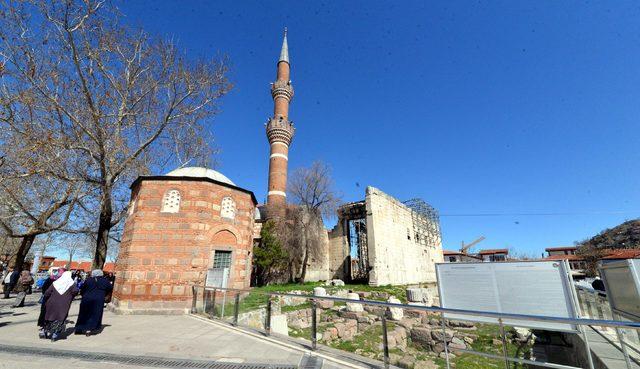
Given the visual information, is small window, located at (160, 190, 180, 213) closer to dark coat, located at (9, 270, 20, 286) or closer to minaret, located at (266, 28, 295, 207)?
dark coat, located at (9, 270, 20, 286)

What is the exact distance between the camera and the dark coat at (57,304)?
5.83 m

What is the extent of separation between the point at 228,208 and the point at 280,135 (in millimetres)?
18380

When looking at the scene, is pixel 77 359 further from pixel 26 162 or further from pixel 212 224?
pixel 26 162

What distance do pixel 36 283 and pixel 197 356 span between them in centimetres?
2544

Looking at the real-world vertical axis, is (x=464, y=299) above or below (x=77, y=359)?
above

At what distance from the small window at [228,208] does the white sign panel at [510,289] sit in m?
Result: 8.47

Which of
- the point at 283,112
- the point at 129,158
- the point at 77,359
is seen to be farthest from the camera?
the point at 283,112

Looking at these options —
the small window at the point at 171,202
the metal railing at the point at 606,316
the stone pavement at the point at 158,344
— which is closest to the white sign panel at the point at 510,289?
the metal railing at the point at 606,316

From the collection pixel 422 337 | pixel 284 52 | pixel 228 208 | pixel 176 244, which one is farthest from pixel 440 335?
pixel 284 52

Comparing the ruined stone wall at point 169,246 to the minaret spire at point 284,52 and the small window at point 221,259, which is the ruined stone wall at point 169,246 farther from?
the minaret spire at point 284,52

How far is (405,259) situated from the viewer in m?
25.6

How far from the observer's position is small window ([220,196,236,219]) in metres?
11.3

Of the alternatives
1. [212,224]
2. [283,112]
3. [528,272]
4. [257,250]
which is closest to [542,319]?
[528,272]

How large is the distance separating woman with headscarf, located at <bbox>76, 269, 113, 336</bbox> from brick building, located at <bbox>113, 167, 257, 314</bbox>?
113 inches
